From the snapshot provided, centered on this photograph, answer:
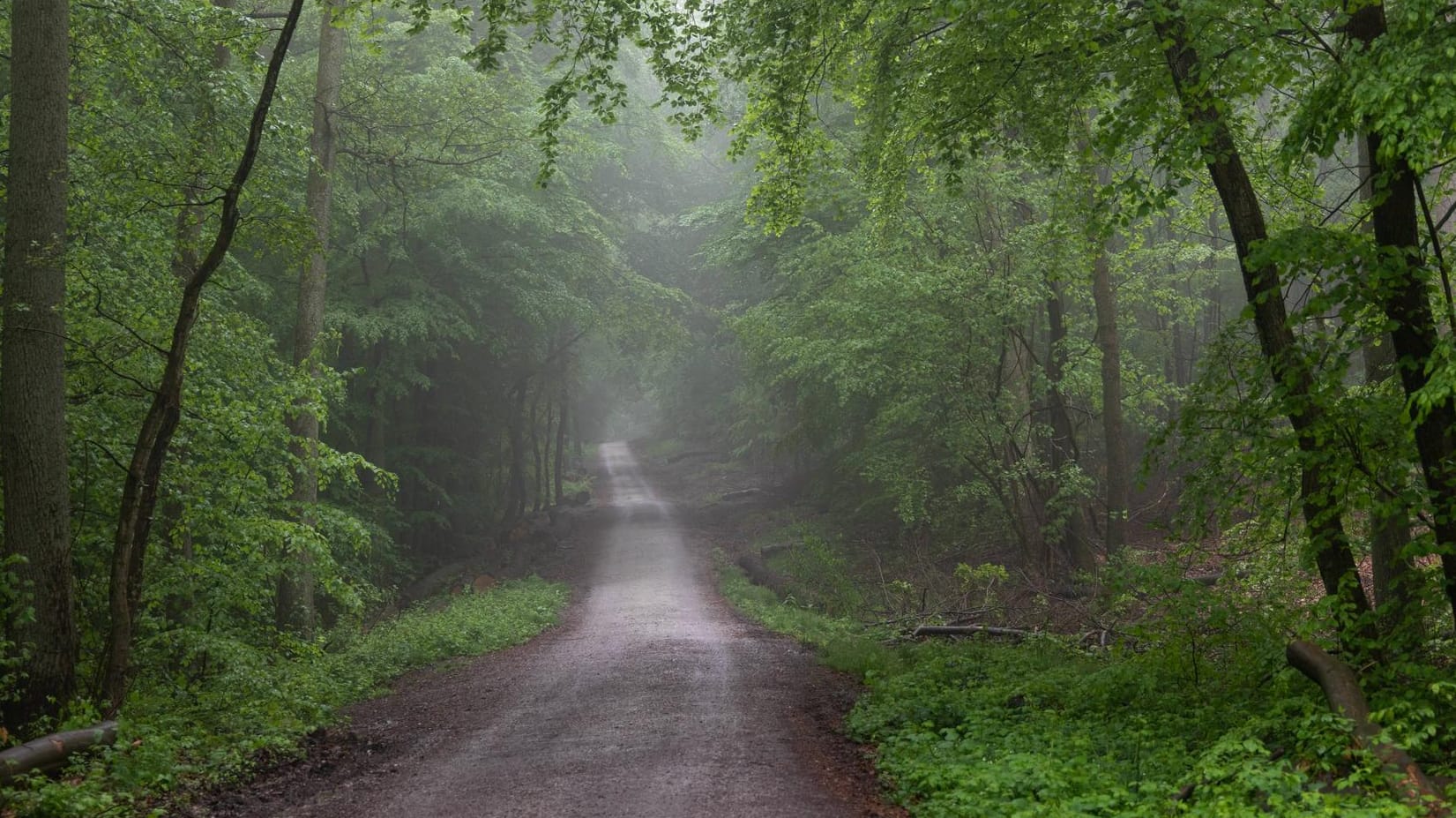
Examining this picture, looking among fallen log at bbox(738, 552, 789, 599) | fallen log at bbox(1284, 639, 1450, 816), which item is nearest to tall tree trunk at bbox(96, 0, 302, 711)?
fallen log at bbox(1284, 639, 1450, 816)

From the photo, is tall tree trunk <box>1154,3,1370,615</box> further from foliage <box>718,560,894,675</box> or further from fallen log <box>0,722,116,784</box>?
fallen log <box>0,722,116,784</box>

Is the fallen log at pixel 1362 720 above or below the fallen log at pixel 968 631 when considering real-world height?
above

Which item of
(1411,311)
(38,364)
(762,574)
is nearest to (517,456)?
(762,574)

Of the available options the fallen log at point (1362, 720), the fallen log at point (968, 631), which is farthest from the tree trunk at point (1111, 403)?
the fallen log at point (1362, 720)

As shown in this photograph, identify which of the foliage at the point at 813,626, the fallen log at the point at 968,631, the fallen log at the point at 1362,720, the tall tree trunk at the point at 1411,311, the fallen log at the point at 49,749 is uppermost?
the tall tree trunk at the point at 1411,311

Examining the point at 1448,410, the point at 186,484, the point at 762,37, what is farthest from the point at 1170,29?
the point at 186,484

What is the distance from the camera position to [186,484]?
986 cm

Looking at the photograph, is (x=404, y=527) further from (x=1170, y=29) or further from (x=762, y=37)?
(x=1170, y=29)

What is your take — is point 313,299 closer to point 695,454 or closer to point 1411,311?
point 1411,311

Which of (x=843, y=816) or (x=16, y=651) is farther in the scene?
(x=16, y=651)

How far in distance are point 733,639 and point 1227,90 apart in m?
10.3

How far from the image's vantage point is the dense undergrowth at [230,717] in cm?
630

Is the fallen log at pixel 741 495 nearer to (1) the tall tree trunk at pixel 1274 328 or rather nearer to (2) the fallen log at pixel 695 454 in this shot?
(2) the fallen log at pixel 695 454

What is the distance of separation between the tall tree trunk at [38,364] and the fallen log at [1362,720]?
8.98 metres
